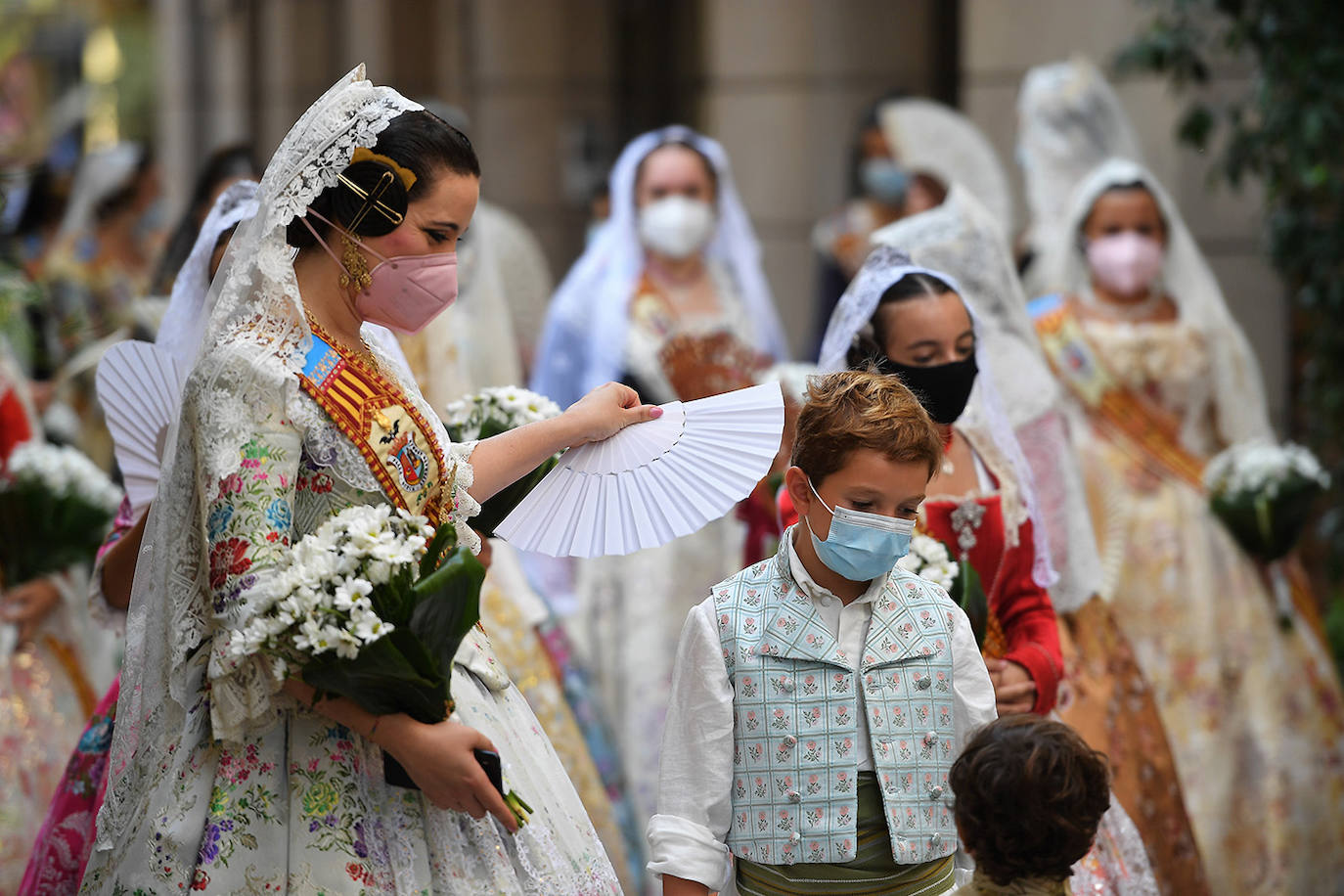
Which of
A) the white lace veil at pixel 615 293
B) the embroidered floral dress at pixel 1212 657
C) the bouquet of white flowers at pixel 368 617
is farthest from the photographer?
the white lace veil at pixel 615 293

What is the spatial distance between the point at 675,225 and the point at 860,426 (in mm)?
4230

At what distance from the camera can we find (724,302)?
7.40 meters

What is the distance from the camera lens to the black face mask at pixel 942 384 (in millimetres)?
3963

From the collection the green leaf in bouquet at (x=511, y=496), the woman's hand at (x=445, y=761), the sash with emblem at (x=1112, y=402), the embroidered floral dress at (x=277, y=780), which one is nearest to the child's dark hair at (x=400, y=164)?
the embroidered floral dress at (x=277, y=780)

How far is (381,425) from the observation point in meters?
3.08

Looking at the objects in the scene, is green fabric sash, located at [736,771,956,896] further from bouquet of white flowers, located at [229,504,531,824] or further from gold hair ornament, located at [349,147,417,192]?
gold hair ornament, located at [349,147,417,192]

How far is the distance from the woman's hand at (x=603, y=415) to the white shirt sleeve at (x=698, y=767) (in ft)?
1.32

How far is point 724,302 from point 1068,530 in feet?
Result: 9.38

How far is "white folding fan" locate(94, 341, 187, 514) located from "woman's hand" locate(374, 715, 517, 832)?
3.88 feet

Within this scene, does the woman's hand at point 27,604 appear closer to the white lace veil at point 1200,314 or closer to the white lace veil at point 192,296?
the white lace veil at point 192,296

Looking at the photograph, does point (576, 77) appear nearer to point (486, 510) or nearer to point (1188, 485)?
point (1188, 485)

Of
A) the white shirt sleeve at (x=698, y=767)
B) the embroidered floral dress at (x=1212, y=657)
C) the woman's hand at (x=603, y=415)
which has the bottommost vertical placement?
the embroidered floral dress at (x=1212, y=657)

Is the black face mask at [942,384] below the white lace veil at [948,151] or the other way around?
below

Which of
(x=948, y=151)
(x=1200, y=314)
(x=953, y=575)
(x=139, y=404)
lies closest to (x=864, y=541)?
(x=953, y=575)
